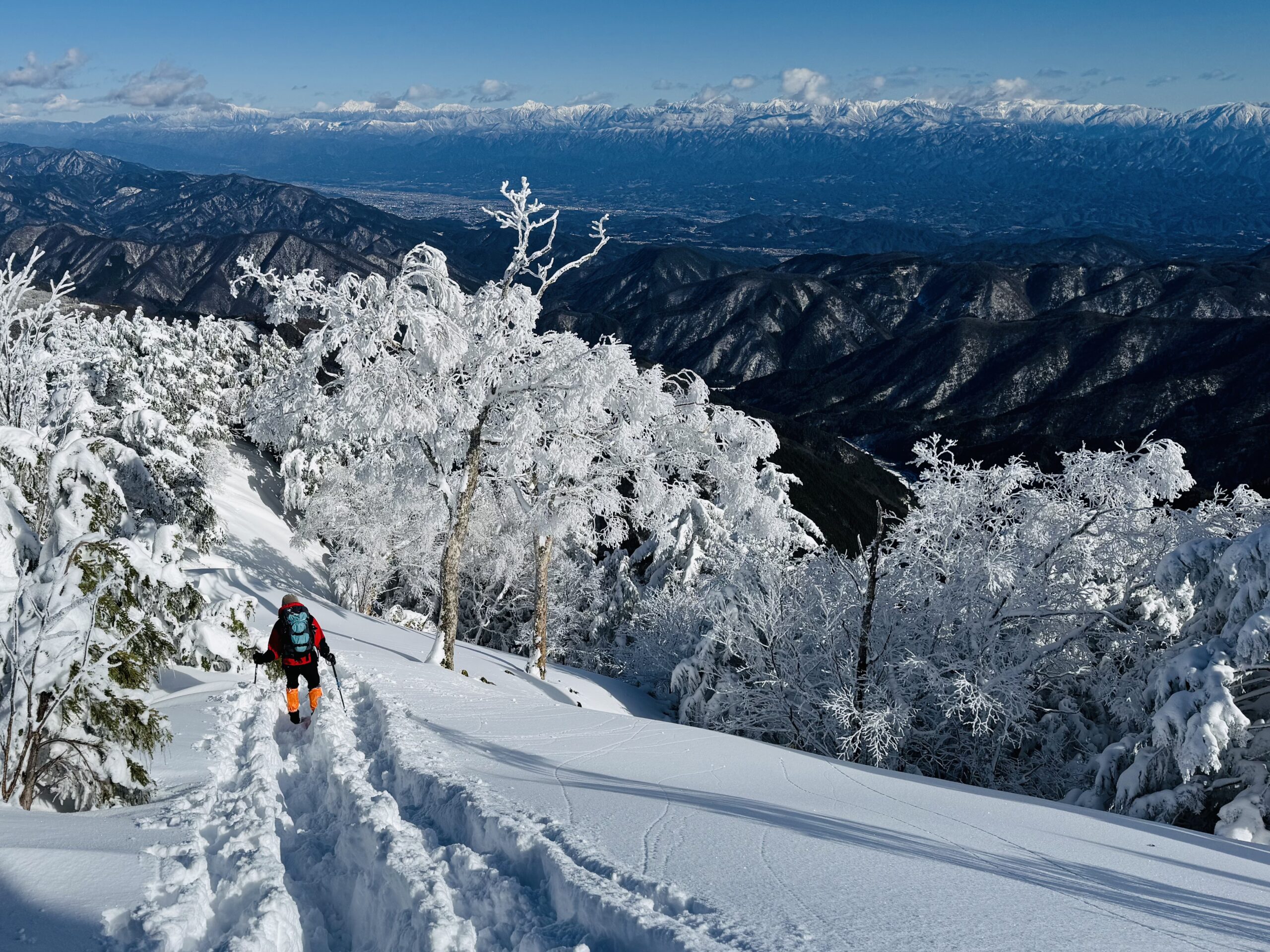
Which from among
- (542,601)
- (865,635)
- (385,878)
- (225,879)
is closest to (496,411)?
(542,601)

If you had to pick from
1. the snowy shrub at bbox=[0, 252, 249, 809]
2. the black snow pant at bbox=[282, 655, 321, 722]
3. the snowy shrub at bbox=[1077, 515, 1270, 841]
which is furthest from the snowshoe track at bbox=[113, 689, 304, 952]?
the snowy shrub at bbox=[1077, 515, 1270, 841]

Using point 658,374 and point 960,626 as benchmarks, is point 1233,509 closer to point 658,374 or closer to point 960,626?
point 960,626

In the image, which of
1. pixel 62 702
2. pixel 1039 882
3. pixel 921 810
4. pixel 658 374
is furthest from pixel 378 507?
pixel 1039 882

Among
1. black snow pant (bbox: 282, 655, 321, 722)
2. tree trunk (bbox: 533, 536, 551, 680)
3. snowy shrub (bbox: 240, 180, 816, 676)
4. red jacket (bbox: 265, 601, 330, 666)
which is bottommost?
tree trunk (bbox: 533, 536, 551, 680)

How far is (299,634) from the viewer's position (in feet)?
29.6

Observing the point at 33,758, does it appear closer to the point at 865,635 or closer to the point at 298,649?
the point at 298,649

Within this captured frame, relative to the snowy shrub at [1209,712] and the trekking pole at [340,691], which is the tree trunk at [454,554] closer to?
the trekking pole at [340,691]

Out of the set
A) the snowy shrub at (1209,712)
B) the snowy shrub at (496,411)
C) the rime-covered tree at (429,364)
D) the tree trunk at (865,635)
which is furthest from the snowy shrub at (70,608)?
the snowy shrub at (1209,712)

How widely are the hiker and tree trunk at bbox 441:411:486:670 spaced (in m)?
4.66

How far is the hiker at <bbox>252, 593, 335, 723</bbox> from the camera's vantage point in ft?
29.4

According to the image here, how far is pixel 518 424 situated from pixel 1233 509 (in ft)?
45.8

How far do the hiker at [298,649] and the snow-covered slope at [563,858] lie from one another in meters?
0.39

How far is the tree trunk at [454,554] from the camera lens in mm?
13727

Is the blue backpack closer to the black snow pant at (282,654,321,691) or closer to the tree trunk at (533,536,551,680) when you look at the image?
the black snow pant at (282,654,321,691)
